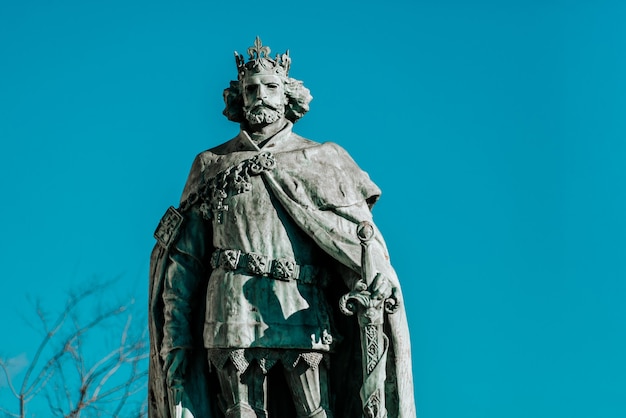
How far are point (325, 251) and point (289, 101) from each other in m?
1.40

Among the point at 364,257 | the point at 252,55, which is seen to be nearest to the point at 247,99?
the point at 252,55

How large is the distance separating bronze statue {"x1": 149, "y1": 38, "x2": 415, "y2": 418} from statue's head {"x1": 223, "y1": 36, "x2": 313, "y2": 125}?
1 cm

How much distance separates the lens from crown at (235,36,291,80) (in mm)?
14586

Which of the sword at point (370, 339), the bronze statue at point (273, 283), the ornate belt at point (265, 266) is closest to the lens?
the sword at point (370, 339)

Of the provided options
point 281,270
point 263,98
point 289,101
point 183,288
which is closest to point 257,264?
point 281,270

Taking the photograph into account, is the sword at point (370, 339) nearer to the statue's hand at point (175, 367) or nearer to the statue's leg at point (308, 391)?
the statue's leg at point (308, 391)

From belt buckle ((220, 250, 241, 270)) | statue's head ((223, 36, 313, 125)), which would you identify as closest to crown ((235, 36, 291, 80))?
statue's head ((223, 36, 313, 125))

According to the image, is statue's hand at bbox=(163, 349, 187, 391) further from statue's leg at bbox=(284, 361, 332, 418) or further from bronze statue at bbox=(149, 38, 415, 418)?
statue's leg at bbox=(284, 361, 332, 418)

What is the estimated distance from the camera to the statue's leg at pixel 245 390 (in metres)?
14.0

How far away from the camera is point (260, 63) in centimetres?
1459

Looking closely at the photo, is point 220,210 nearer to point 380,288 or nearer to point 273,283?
point 273,283

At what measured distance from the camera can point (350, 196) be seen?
14.4 meters

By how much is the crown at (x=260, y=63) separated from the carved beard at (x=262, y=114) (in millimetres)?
297

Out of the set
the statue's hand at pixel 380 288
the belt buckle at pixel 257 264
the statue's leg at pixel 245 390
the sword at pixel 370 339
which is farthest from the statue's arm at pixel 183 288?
the statue's hand at pixel 380 288
